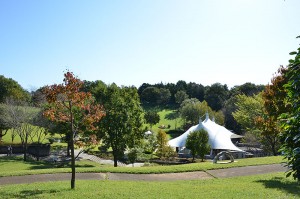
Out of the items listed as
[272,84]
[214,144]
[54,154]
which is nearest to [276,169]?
[272,84]

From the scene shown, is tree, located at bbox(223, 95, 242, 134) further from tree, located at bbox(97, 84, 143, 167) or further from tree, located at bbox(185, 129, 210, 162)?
tree, located at bbox(97, 84, 143, 167)

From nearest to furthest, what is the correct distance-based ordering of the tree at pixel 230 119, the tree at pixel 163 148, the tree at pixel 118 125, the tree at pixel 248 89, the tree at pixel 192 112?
1. the tree at pixel 118 125
2. the tree at pixel 163 148
3. the tree at pixel 192 112
4. the tree at pixel 230 119
5. the tree at pixel 248 89

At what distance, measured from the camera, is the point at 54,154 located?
44.0 metres

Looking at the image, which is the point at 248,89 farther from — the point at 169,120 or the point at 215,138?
the point at 215,138

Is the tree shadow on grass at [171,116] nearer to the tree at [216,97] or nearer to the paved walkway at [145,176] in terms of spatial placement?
the tree at [216,97]

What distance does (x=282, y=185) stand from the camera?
15172mm

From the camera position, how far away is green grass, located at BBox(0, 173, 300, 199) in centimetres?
1284

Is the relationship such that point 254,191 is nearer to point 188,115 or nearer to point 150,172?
point 150,172

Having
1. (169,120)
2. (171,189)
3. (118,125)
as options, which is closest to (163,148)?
(118,125)

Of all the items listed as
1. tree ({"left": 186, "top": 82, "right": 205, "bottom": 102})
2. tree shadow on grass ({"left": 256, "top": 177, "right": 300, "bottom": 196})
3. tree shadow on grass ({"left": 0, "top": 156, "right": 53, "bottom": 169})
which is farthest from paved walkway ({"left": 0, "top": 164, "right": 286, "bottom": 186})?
tree ({"left": 186, "top": 82, "right": 205, "bottom": 102})

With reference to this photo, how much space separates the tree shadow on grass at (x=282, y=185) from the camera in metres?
13.8

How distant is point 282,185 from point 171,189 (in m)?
5.64

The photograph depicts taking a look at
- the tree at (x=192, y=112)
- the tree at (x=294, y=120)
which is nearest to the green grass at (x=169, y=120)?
the tree at (x=192, y=112)

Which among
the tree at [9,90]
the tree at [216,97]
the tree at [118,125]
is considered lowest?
the tree at [118,125]
